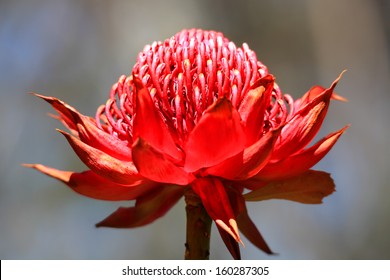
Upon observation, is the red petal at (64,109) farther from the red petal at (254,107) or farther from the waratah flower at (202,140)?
the red petal at (254,107)

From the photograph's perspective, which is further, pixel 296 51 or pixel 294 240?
pixel 296 51

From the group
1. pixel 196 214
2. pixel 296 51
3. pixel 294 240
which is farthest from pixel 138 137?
pixel 296 51

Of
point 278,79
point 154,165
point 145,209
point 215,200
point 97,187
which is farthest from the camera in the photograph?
point 278,79

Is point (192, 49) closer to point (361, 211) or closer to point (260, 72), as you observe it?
point (260, 72)

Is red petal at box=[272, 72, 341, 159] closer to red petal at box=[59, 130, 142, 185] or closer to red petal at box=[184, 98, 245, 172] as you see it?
red petal at box=[184, 98, 245, 172]

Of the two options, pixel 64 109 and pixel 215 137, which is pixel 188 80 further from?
pixel 64 109

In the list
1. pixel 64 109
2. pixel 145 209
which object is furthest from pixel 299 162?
pixel 64 109

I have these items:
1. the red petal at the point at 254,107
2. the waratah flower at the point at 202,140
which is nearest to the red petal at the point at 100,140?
the waratah flower at the point at 202,140
